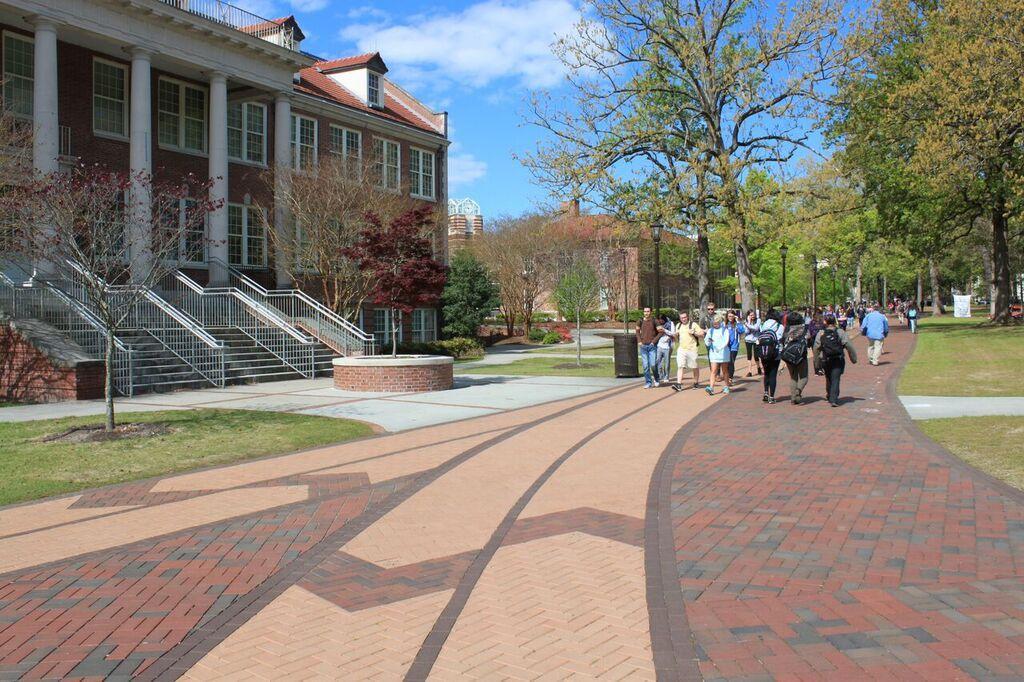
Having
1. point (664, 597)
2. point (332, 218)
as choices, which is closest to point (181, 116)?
point (332, 218)

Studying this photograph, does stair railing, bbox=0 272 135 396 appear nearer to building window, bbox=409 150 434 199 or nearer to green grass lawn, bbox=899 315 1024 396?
green grass lawn, bbox=899 315 1024 396

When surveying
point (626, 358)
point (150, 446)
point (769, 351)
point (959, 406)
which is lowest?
point (150, 446)

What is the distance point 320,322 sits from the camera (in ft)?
78.2

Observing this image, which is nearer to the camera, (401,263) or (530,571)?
(530,571)

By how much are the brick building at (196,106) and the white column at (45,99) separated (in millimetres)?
31

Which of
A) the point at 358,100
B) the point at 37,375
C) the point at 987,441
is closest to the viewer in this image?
the point at 987,441

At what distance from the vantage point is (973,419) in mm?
11461

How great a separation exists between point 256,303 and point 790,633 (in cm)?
2122

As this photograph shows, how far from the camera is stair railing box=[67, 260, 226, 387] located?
19.3 metres

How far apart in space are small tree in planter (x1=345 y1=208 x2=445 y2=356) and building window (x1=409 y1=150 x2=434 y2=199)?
60.4 ft

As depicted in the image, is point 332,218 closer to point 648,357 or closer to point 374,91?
point 648,357

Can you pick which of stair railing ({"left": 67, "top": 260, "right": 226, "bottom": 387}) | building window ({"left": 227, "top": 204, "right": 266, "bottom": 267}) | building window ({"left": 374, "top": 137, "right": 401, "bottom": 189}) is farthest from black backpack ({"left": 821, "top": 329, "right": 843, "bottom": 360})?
building window ({"left": 374, "top": 137, "right": 401, "bottom": 189})

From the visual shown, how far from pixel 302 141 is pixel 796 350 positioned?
2320 centimetres

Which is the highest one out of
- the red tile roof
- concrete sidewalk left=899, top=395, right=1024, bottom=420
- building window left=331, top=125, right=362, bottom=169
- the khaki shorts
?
the red tile roof
